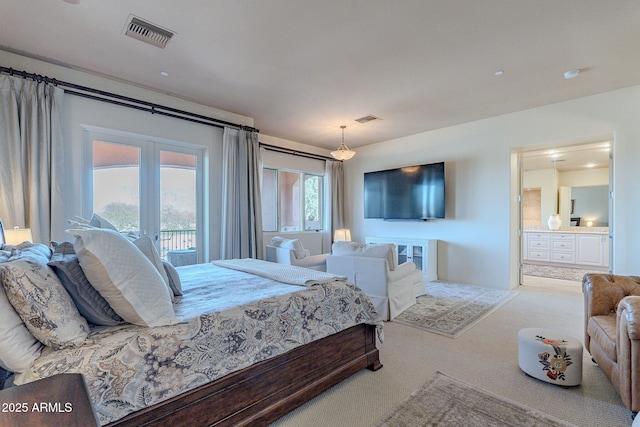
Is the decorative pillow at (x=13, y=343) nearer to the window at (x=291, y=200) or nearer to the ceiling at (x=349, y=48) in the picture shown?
the ceiling at (x=349, y=48)

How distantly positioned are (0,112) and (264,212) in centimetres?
374

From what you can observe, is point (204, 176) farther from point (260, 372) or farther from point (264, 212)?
point (260, 372)

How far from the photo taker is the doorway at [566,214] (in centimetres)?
629

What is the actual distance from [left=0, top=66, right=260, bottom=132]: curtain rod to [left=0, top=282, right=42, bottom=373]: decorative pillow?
296 centimetres

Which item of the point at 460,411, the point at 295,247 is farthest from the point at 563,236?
the point at 460,411

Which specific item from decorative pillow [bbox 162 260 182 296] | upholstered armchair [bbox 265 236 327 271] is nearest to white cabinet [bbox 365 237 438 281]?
upholstered armchair [bbox 265 236 327 271]

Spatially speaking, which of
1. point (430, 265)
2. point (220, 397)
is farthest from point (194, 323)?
point (430, 265)

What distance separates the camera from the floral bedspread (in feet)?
3.82

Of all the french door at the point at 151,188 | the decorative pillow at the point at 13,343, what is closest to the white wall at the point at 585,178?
the french door at the point at 151,188

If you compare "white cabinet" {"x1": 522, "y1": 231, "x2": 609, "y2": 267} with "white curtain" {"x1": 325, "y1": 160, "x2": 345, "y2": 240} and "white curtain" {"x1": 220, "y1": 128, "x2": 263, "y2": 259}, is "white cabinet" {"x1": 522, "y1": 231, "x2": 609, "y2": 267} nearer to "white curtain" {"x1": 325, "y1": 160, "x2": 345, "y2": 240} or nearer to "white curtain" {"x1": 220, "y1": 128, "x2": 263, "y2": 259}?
"white curtain" {"x1": 325, "y1": 160, "x2": 345, "y2": 240}

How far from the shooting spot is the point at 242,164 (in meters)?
4.69

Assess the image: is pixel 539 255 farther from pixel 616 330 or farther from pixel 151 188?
pixel 151 188

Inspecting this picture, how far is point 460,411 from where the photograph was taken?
177 cm

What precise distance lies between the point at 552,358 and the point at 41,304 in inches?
115
